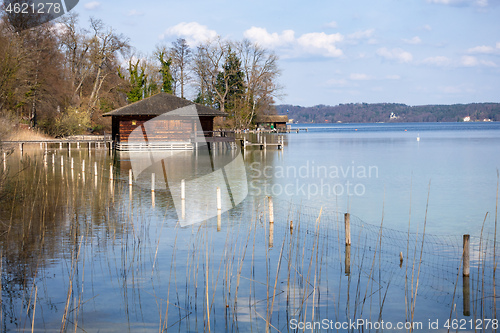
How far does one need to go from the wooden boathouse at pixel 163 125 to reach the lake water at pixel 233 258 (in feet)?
81.5

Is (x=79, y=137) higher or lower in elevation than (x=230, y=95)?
lower

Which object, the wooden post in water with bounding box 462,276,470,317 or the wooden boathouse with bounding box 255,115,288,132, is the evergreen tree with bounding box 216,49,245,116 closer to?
the wooden boathouse with bounding box 255,115,288,132

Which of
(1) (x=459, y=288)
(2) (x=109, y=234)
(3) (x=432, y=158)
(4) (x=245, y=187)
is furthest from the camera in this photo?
(3) (x=432, y=158)

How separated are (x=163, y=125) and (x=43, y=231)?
39.7 meters

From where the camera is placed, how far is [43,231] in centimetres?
1513

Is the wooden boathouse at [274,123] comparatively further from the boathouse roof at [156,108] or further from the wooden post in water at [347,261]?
the wooden post in water at [347,261]

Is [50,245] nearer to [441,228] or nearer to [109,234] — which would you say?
[109,234]

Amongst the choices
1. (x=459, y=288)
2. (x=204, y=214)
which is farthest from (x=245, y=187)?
(x=459, y=288)

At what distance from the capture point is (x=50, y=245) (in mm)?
13758

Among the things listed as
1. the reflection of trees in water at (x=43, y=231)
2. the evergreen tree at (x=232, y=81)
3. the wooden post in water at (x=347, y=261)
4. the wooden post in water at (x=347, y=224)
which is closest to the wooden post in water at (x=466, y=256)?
the wooden post in water at (x=347, y=261)

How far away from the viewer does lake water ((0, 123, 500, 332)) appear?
975 cm

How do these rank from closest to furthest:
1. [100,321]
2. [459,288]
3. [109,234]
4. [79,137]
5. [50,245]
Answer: [100,321]
[459,288]
[50,245]
[109,234]
[79,137]

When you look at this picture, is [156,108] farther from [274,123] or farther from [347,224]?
[274,123]

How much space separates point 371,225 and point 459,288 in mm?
7164
